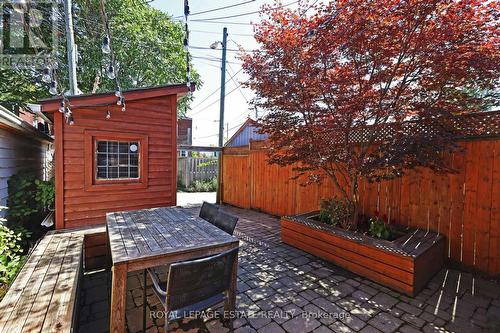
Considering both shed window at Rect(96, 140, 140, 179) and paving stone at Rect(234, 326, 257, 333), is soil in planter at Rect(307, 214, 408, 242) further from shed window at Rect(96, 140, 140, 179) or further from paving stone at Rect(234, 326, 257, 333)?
shed window at Rect(96, 140, 140, 179)

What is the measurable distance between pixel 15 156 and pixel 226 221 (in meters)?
Answer: 4.35

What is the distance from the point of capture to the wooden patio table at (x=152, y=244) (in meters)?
1.81

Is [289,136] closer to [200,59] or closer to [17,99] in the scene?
[200,59]

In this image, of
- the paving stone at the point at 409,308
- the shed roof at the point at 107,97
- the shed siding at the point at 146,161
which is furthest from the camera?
the shed siding at the point at 146,161

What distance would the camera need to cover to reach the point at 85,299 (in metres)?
2.52

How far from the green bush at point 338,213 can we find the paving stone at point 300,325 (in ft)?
6.08

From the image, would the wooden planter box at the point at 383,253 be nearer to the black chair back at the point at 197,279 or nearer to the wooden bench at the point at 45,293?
the black chair back at the point at 197,279

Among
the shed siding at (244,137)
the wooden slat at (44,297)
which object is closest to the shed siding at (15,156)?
the wooden slat at (44,297)

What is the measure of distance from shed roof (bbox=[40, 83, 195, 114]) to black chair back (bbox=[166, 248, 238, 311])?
2.98m

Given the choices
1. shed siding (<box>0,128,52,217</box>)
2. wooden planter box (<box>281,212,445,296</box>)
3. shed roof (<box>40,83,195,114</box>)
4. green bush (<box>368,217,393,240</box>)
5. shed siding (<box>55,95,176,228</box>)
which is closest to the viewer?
wooden planter box (<box>281,212,445,296</box>)

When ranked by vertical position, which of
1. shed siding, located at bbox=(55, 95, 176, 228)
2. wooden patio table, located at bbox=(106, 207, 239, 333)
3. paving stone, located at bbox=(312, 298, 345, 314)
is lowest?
paving stone, located at bbox=(312, 298, 345, 314)

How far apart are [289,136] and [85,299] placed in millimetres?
3488

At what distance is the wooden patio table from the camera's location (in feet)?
5.93

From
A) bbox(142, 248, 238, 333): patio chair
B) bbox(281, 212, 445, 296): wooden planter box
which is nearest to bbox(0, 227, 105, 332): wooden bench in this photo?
bbox(142, 248, 238, 333): patio chair
